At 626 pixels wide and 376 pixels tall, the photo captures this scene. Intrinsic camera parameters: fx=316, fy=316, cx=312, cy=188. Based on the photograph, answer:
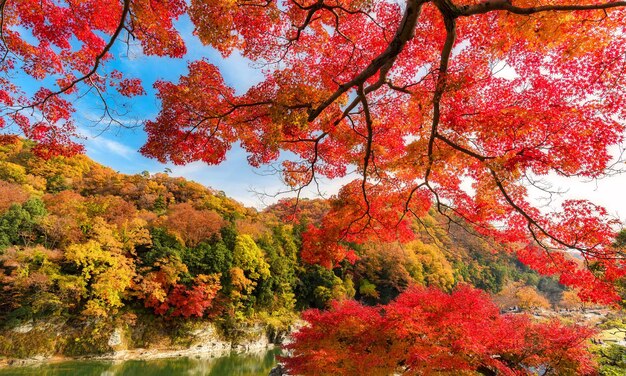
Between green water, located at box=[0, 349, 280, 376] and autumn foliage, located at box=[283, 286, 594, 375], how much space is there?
787 centimetres

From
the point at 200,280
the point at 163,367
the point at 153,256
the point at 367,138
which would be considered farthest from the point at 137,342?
the point at 367,138

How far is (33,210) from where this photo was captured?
1462 centimetres

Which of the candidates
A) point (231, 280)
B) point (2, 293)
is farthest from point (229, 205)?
point (2, 293)

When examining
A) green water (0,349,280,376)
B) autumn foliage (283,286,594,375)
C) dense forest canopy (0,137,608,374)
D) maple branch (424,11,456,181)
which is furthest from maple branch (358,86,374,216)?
green water (0,349,280,376)

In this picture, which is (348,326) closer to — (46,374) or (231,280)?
(46,374)

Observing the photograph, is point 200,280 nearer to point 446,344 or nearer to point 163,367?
point 163,367

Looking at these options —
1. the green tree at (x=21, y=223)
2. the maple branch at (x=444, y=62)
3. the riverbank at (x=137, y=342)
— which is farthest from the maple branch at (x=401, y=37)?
the green tree at (x=21, y=223)

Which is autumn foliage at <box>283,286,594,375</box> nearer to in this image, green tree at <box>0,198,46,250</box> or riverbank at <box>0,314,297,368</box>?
riverbank at <box>0,314,297,368</box>

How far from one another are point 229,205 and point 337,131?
22709 mm

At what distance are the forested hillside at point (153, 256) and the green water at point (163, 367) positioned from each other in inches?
69.5

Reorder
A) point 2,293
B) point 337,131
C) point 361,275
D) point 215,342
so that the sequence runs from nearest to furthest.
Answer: point 337,131
point 2,293
point 215,342
point 361,275

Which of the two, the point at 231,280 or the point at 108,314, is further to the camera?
the point at 231,280

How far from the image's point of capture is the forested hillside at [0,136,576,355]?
12.5 meters

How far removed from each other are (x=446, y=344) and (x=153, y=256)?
1504 centimetres
